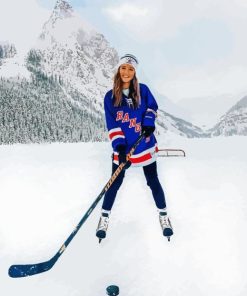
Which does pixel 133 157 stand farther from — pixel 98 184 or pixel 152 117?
pixel 98 184

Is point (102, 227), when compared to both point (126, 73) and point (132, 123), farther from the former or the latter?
point (126, 73)

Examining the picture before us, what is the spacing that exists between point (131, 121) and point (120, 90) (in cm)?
45

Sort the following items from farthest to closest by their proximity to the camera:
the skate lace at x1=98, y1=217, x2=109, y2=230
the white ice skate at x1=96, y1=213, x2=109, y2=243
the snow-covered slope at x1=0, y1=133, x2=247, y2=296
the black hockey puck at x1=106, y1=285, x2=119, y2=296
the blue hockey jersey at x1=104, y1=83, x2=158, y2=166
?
1. the blue hockey jersey at x1=104, y1=83, x2=158, y2=166
2. the skate lace at x1=98, y1=217, x2=109, y2=230
3. the white ice skate at x1=96, y1=213, x2=109, y2=243
4. the snow-covered slope at x1=0, y1=133, x2=247, y2=296
5. the black hockey puck at x1=106, y1=285, x2=119, y2=296

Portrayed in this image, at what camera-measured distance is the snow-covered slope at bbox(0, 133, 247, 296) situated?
4.25 meters

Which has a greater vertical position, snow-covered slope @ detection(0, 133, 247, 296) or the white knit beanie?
the white knit beanie

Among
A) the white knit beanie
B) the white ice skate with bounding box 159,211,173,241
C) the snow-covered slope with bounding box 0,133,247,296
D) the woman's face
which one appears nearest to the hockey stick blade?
the snow-covered slope with bounding box 0,133,247,296

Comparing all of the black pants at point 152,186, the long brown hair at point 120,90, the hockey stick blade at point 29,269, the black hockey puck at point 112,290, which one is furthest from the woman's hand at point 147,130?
the black hockey puck at point 112,290

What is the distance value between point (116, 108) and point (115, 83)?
13.9 inches

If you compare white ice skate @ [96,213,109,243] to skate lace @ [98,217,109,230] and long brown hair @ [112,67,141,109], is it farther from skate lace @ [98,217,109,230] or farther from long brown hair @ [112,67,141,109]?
long brown hair @ [112,67,141,109]

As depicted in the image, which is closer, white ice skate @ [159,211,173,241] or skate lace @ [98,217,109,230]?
white ice skate @ [159,211,173,241]

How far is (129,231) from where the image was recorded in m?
5.35

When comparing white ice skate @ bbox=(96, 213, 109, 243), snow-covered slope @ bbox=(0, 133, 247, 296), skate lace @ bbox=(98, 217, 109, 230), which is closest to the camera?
snow-covered slope @ bbox=(0, 133, 247, 296)

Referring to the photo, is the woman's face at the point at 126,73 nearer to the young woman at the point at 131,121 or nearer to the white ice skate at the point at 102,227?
the young woman at the point at 131,121

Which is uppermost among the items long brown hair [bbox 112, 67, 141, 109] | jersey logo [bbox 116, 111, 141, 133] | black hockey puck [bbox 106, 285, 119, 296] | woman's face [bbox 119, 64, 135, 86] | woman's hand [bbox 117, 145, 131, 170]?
woman's face [bbox 119, 64, 135, 86]
